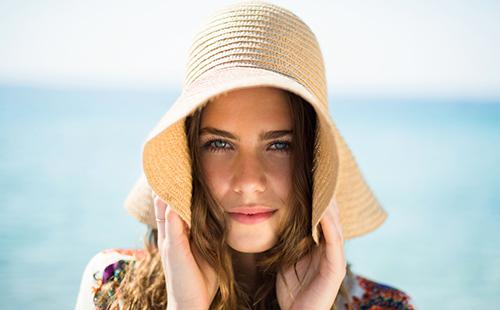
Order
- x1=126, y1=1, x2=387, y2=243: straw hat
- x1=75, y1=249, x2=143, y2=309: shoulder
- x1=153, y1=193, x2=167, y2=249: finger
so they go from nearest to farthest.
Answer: x1=126, y1=1, x2=387, y2=243: straw hat, x1=153, y1=193, x2=167, y2=249: finger, x1=75, y1=249, x2=143, y2=309: shoulder

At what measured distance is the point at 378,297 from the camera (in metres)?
2.25

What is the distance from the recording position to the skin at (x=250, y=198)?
5.95 feet

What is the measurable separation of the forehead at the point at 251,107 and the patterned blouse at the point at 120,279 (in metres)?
0.89

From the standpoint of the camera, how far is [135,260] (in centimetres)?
243

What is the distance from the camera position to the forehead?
181cm

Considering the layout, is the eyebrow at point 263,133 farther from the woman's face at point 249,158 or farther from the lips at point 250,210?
the lips at point 250,210

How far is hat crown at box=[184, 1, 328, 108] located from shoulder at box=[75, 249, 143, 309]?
105cm

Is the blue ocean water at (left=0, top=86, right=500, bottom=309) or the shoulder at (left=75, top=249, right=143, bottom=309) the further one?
the blue ocean water at (left=0, top=86, right=500, bottom=309)

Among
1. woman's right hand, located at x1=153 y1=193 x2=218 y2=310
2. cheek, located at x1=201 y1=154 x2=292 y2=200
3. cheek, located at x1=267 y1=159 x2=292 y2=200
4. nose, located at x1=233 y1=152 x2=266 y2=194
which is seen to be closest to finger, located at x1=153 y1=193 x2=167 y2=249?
woman's right hand, located at x1=153 y1=193 x2=218 y2=310

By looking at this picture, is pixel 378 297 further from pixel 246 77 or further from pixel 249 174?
pixel 246 77

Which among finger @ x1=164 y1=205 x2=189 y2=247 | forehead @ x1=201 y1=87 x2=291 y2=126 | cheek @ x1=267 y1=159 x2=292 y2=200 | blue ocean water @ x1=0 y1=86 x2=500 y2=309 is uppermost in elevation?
forehead @ x1=201 y1=87 x2=291 y2=126

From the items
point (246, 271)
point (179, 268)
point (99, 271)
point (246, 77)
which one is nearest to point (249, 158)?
point (246, 77)

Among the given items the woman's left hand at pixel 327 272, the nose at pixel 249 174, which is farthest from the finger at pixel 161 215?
the woman's left hand at pixel 327 272

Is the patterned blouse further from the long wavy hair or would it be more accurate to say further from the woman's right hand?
the woman's right hand
